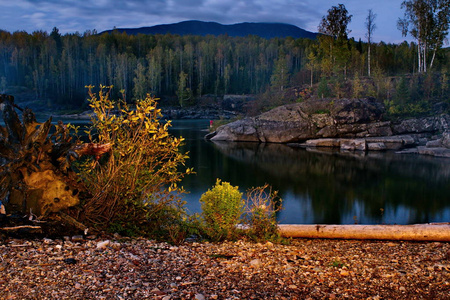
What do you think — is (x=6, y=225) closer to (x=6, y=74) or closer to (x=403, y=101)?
(x=403, y=101)

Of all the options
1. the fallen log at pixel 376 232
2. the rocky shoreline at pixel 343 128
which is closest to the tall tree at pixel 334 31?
the rocky shoreline at pixel 343 128

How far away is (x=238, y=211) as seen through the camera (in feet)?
21.5

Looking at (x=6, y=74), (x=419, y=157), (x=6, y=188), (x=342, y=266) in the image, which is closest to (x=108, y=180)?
(x=6, y=188)

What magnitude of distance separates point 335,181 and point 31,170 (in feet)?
58.6

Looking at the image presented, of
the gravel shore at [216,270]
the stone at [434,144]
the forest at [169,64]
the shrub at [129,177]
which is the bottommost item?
the stone at [434,144]

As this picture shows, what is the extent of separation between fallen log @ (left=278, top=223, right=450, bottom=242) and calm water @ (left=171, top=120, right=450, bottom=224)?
22.3ft

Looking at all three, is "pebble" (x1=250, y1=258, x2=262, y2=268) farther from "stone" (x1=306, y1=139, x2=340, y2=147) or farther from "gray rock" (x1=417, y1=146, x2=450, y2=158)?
"stone" (x1=306, y1=139, x2=340, y2=147)

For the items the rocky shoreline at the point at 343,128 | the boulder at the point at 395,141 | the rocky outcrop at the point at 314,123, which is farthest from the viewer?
the rocky outcrop at the point at 314,123

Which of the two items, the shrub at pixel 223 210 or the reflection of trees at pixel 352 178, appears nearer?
the shrub at pixel 223 210

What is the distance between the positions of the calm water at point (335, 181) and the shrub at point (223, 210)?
7332mm

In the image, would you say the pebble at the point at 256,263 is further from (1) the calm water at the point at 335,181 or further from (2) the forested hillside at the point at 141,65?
(2) the forested hillside at the point at 141,65

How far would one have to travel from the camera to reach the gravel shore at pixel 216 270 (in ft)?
13.9

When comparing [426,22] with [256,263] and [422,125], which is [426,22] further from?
[256,263]

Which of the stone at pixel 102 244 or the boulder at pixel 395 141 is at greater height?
the stone at pixel 102 244
